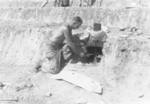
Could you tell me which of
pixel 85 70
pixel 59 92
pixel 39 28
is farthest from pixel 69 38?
pixel 39 28

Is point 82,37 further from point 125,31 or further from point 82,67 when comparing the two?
point 125,31

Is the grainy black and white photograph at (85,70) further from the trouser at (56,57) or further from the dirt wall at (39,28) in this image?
the dirt wall at (39,28)

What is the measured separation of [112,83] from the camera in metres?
5.47

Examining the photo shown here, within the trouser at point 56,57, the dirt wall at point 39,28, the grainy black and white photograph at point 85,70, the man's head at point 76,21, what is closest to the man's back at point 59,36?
the grainy black and white photograph at point 85,70

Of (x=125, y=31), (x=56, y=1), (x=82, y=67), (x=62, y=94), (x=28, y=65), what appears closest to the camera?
(x=62, y=94)

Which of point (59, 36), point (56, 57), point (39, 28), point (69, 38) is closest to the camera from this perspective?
point (69, 38)

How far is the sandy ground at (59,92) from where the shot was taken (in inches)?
196

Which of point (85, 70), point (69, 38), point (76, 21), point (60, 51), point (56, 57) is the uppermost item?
point (76, 21)

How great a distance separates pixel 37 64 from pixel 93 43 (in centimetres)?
176

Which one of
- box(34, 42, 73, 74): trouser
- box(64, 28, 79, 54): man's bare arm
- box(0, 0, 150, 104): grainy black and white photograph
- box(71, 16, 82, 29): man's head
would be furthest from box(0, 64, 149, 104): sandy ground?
box(71, 16, 82, 29): man's head

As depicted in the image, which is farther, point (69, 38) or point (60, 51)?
point (60, 51)

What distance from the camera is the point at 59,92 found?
17.7 feet

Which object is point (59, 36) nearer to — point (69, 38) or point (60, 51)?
point (69, 38)

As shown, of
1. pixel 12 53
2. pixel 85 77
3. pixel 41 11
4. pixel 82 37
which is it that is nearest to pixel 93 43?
pixel 82 37
